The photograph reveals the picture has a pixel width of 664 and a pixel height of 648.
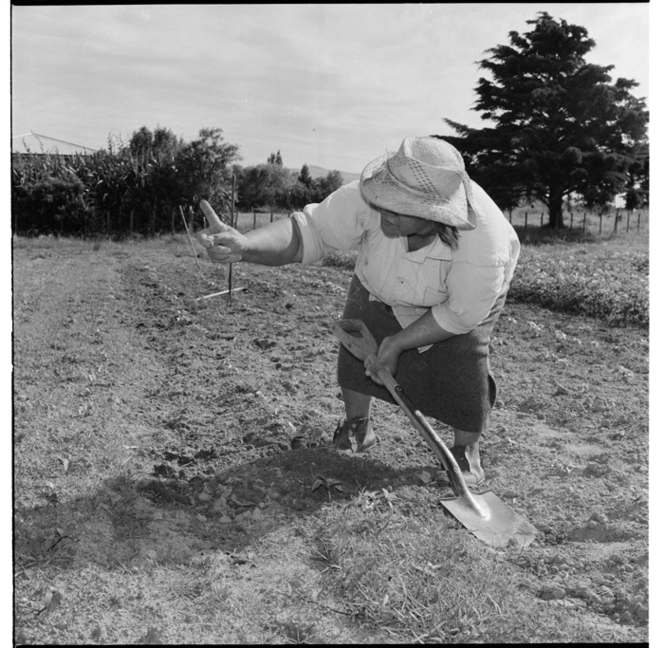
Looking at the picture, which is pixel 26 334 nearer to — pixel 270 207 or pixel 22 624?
pixel 22 624

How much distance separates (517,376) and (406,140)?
2.44m

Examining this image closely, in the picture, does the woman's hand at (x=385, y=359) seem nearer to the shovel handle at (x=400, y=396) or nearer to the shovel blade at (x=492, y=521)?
the shovel handle at (x=400, y=396)

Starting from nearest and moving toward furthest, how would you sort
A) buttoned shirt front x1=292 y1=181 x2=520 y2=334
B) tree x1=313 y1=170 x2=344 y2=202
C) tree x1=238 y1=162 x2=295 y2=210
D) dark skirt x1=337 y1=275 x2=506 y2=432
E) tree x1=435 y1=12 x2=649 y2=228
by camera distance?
buttoned shirt front x1=292 y1=181 x2=520 y2=334
dark skirt x1=337 y1=275 x2=506 y2=432
tree x1=435 y1=12 x2=649 y2=228
tree x1=313 y1=170 x2=344 y2=202
tree x1=238 y1=162 x2=295 y2=210

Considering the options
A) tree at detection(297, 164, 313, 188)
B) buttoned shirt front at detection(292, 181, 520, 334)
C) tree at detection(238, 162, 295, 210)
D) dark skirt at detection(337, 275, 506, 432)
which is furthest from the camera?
tree at detection(297, 164, 313, 188)

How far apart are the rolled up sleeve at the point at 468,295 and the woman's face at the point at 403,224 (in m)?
0.20

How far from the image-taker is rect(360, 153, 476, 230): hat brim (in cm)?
207

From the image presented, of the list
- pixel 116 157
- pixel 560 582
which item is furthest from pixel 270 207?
pixel 560 582

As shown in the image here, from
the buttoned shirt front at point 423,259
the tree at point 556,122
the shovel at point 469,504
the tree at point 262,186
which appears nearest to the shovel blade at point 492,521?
the shovel at point 469,504

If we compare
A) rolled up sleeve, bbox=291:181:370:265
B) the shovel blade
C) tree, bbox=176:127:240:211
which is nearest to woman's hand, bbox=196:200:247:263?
rolled up sleeve, bbox=291:181:370:265

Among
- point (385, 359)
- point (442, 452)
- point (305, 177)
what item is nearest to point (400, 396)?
point (385, 359)

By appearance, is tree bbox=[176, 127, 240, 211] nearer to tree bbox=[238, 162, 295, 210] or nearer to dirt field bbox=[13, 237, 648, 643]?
tree bbox=[238, 162, 295, 210]

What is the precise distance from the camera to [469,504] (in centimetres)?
244

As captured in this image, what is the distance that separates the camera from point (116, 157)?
15.7m

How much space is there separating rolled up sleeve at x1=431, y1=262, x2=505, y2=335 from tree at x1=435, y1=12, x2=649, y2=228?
54.3 feet
